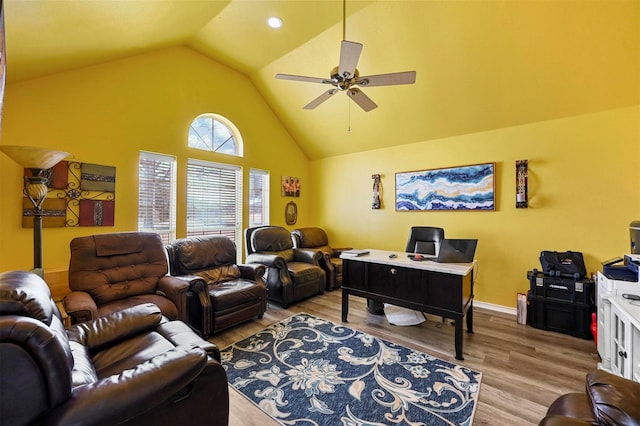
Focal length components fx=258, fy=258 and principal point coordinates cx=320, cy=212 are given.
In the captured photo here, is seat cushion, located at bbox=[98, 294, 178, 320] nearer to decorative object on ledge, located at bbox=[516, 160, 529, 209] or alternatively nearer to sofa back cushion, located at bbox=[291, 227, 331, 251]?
sofa back cushion, located at bbox=[291, 227, 331, 251]

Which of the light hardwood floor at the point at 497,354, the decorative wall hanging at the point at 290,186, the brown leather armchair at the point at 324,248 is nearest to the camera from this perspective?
the light hardwood floor at the point at 497,354

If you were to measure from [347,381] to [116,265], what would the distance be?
252cm

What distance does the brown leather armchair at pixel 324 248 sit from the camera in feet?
15.0

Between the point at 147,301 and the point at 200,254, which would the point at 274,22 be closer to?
the point at 200,254

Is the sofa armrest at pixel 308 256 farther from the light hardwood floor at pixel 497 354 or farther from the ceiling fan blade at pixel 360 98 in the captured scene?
the ceiling fan blade at pixel 360 98

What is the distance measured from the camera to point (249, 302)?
3.15m

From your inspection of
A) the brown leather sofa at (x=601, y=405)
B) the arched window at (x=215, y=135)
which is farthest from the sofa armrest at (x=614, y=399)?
the arched window at (x=215, y=135)

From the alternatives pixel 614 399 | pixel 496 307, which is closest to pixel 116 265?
pixel 614 399

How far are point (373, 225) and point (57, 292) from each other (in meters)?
4.54

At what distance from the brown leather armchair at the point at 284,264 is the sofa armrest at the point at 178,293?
1.35m

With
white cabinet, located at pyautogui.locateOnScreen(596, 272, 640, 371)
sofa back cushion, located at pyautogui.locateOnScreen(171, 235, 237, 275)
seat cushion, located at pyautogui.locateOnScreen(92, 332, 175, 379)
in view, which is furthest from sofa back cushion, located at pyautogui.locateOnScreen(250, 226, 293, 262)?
white cabinet, located at pyautogui.locateOnScreen(596, 272, 640, 371)

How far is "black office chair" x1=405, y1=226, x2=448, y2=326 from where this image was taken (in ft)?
12.1

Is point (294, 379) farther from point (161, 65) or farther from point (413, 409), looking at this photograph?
point (161, 65)

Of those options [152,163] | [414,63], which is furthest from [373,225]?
[152,163]
